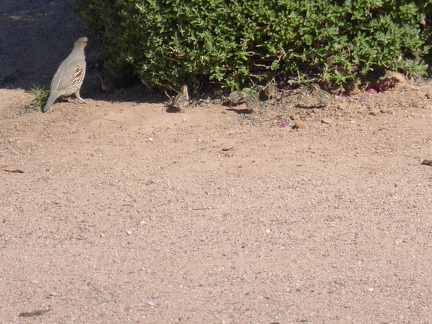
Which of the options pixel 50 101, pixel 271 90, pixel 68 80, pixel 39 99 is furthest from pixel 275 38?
pixel 39 99

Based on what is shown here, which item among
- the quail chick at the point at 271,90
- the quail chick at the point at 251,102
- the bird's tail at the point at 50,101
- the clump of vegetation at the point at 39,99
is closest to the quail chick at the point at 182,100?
the quail chick at the point at 251,102

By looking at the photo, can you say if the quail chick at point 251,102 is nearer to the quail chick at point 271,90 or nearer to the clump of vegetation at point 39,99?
the quail chick at point 271,90

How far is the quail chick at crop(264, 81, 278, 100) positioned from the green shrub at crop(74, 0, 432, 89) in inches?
5.7

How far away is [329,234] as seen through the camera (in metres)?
6.54

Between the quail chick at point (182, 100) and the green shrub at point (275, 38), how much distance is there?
0.22 m

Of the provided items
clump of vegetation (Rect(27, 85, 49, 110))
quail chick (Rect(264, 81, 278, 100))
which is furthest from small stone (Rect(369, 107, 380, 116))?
clump of vegetation (Rect(27, 85, 49, 110))

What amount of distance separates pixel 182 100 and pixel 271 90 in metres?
1.17

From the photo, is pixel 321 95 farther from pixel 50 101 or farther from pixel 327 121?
pixel 50 101

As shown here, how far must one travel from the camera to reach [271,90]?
966cm

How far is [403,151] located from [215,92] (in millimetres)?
3033

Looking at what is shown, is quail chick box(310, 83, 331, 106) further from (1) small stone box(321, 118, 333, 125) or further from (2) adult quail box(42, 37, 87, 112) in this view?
(2) adult quail box(42, 37, 87, 112)

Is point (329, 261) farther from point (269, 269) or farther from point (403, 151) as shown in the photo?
point (403, 151)

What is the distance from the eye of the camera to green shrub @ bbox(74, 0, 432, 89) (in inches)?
360

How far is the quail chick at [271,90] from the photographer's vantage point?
9656 millimetres
